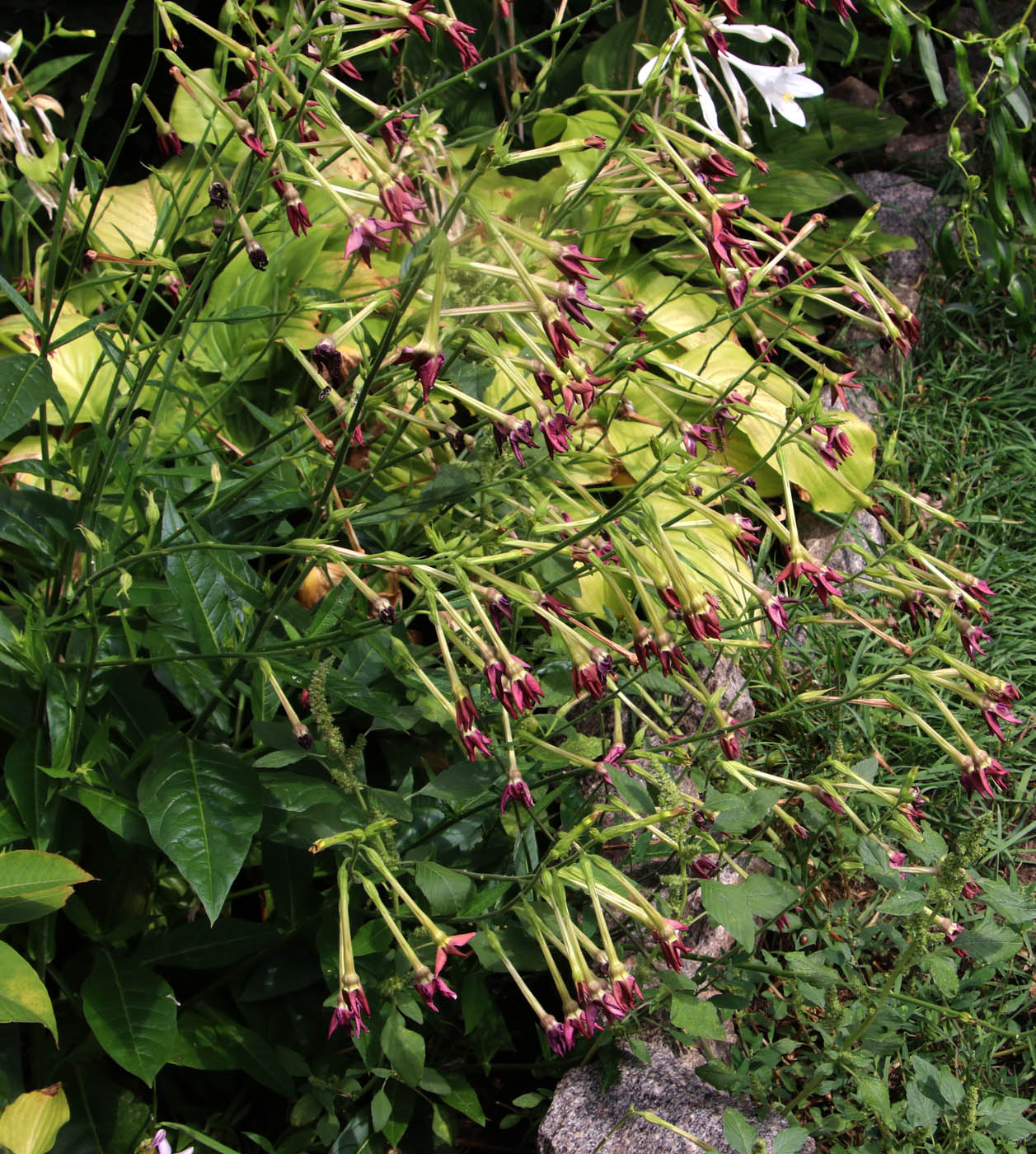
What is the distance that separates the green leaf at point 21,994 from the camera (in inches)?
50.6

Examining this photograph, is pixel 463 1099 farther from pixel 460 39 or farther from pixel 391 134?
pixel 460 39

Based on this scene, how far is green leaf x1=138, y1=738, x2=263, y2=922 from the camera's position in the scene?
1345 millimetres

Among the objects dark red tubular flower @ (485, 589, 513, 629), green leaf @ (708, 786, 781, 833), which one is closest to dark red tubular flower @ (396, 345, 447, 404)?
dark red tubular flower @ (485, 589, 513, 629)

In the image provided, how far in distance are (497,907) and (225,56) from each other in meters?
1.24

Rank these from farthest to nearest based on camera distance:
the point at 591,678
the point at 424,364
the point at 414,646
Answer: the point at 414,646 → the point at 591,678 → the point at 424,364

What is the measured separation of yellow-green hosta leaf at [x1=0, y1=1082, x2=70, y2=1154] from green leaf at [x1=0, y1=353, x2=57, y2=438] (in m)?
0.83

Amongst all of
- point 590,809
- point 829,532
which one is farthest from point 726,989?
point 829,532

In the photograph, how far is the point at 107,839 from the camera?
1.71 meters

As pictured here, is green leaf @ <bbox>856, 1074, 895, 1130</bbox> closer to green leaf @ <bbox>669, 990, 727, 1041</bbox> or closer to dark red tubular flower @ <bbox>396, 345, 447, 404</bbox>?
green leaf @ <bbox>669, 990, 727, 1041</bbox>

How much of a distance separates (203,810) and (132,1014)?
34 centimetres

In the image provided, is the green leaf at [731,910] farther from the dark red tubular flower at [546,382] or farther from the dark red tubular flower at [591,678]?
the dark red tubular flower at [546,382]

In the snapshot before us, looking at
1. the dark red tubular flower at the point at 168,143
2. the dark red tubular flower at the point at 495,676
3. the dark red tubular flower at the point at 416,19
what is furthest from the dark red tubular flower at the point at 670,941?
the dark red tubular flower at the point at 168,143

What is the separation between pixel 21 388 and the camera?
147 cm

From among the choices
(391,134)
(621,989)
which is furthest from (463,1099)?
(391,134)
